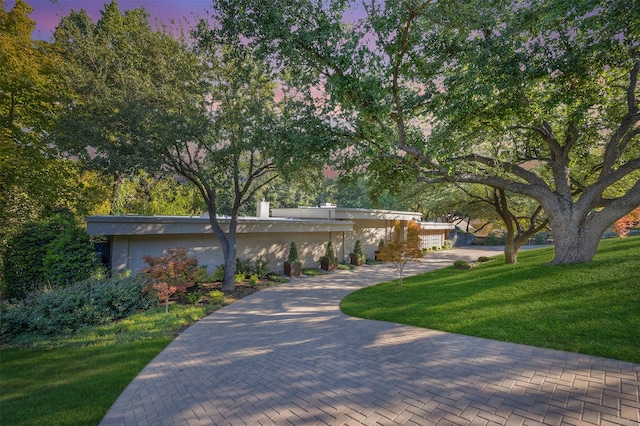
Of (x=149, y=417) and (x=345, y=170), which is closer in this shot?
(x=149, y=417)

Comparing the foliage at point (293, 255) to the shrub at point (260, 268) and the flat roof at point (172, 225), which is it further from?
the shrub at point (260, 268)

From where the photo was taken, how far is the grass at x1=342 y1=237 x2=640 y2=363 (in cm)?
Result: 603

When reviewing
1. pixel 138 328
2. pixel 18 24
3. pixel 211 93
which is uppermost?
pixel 18 24

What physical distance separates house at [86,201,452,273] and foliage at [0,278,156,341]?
218 centimetres

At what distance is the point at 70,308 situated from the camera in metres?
7.67

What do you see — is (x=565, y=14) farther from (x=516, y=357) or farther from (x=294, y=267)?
(x=294, y=267)

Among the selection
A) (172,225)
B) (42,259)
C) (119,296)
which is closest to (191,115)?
(172,225)

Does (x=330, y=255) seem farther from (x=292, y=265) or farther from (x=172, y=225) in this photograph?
(x=172, y=225)

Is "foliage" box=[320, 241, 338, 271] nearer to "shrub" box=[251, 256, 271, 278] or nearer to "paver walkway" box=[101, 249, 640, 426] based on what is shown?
"shrub" box=[251, 256, 271, 278]

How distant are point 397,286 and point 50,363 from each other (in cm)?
1152

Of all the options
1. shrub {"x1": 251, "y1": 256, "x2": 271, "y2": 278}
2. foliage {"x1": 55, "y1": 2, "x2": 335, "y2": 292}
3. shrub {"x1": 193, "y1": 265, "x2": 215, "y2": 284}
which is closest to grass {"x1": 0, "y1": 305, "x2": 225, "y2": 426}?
shrub {"x1": 193, "y1": 265, "x2": 215, "y2": 284}

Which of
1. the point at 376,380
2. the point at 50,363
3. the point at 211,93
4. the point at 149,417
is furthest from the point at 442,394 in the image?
the point at 211,93

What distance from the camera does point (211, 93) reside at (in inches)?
433

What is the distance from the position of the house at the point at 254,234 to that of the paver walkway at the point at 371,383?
5432 millimetres
